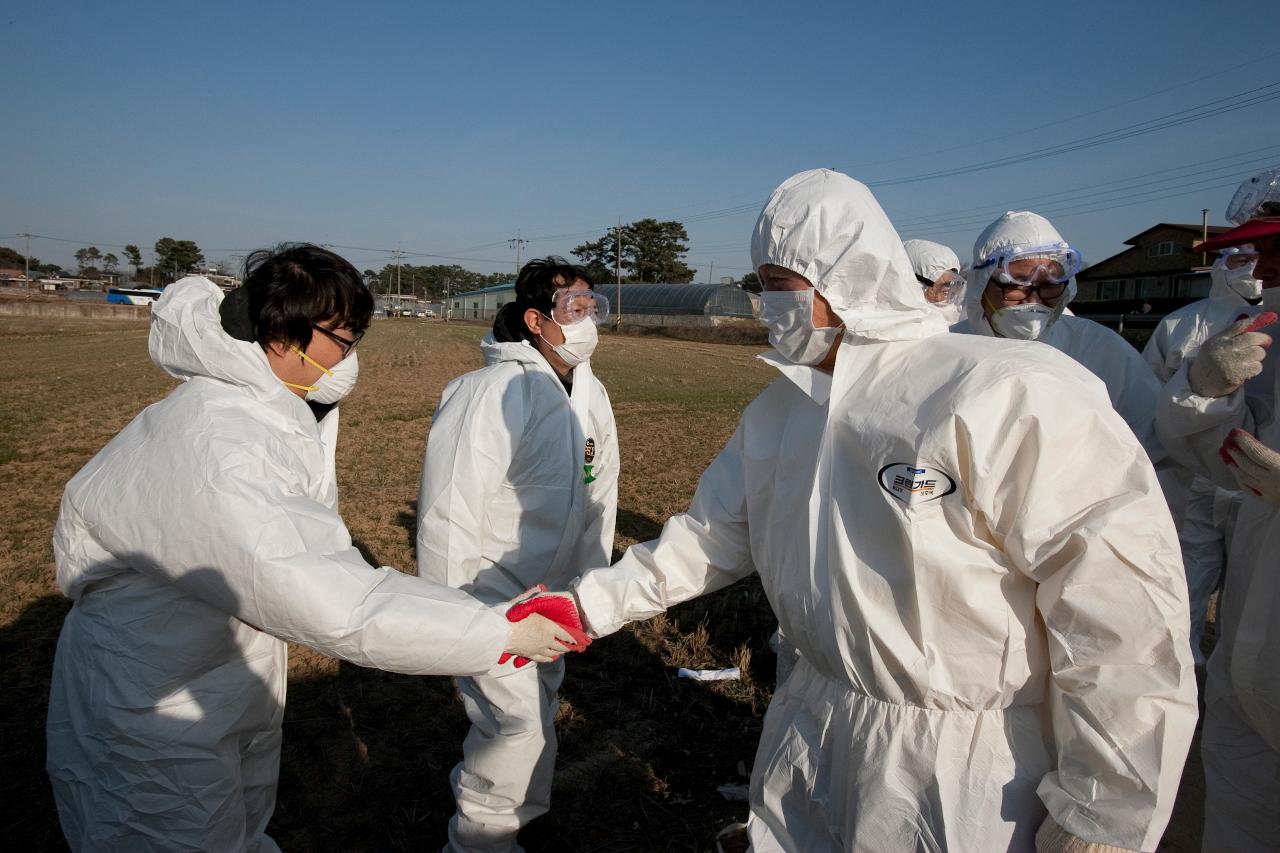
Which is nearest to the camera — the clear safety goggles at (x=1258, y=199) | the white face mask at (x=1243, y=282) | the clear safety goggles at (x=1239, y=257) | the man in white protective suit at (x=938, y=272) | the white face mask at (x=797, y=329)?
the white face mask at (x=797, y=329)

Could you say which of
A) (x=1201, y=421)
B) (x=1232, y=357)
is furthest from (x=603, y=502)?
(x=1232, y=357)

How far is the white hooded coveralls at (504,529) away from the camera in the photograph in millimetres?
3262

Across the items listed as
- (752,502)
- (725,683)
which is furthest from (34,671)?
(752,502)

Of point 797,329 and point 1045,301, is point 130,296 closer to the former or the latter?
point 1045,301

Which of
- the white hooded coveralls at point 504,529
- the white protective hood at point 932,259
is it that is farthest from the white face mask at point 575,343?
the white protective hood at point 932,259

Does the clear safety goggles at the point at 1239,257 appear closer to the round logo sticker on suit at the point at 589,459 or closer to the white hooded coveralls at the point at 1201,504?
the white hooded coveralls at the point at 1201,504

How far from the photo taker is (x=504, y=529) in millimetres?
3447

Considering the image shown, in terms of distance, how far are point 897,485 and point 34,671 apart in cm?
522

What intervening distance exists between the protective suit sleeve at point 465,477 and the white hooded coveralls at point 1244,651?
2582mm

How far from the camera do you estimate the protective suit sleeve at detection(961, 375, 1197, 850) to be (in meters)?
1.62

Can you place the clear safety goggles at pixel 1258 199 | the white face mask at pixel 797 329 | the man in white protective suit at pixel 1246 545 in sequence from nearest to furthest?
the white face mask at pixel 797 329, the man in white protective suit at pixel 1246 545, the clear safety goggles at pixel 1258 199

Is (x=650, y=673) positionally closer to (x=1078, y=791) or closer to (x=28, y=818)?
(x=28, y=818)

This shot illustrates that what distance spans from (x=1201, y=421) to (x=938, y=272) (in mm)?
3146

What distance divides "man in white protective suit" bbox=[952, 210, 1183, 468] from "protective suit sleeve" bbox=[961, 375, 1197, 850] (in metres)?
2.34
